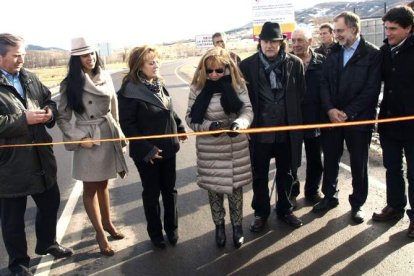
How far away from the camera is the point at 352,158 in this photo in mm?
4906

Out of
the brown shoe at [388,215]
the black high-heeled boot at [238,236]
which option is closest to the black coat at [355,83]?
the brown shoe at [388,215]

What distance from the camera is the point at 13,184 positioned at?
3795 millimetres

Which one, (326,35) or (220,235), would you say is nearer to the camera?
(220,235)

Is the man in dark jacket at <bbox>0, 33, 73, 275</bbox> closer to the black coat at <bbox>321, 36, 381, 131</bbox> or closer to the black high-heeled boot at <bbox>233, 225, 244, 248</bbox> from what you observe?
the black high-heeled boot at <bbox>233, 225, 244, 248</bbox>

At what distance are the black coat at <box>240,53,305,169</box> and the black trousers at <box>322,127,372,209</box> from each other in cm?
59

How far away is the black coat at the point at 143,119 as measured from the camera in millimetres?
4098

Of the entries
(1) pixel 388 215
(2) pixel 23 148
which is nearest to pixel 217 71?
(2) pixel 23 148

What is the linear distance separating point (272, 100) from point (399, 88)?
128cm

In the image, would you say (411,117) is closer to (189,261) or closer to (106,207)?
(189,261)

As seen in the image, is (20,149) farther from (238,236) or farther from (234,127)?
(238,236)

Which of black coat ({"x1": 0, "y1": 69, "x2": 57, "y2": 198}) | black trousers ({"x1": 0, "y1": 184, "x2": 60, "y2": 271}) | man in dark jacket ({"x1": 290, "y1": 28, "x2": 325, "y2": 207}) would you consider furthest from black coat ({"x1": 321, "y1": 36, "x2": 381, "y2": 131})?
black trousers ({"x1": 0, "y1": 184, "x2": 60, "y2": 271})

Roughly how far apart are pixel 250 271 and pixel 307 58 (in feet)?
9.15

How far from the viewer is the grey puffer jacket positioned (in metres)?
4.21

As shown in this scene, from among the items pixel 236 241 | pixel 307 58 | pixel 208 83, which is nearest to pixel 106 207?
pixel 236 241
